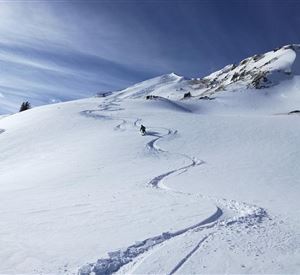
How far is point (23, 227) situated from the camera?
12672mm

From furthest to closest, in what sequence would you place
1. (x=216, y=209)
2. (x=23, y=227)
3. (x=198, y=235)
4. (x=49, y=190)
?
(x=49, y=190), (x=216, y=209), (x=23, y=227), (x=198, y=235)

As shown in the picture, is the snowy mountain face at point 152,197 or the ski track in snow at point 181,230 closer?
the ski track in snow at point 181,230

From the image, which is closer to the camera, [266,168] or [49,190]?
[49,190]

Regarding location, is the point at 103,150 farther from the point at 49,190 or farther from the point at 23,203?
the point at 23,203

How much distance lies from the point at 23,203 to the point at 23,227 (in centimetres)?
374

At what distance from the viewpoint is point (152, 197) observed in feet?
55.6

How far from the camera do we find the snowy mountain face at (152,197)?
1025cm

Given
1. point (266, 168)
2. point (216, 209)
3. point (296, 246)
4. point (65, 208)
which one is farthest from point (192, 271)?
point (266, 168)

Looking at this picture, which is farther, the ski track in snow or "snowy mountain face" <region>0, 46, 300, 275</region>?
"snowy mountain face" <region>0, 46, 300, 275</region>

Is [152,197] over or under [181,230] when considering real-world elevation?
over

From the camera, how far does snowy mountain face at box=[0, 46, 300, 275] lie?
1025cm

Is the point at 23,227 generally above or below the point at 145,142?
below

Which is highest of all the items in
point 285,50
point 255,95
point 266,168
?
point 285,50

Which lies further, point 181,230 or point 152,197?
point 152,197
